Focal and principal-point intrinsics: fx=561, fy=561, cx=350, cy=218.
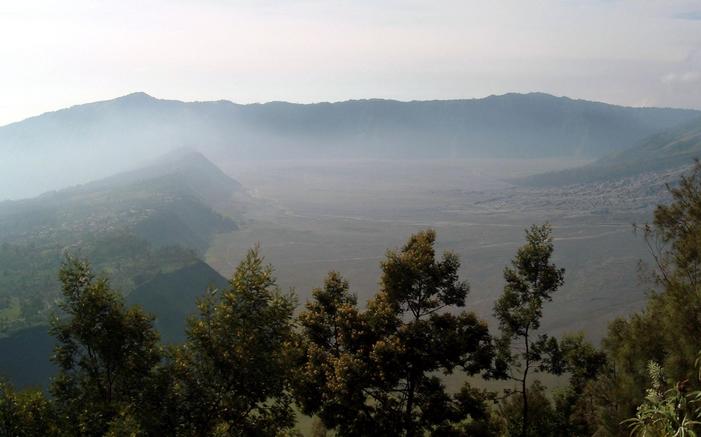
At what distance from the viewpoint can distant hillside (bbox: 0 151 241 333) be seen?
4493cm

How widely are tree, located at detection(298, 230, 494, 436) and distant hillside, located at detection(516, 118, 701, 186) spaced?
441 ft

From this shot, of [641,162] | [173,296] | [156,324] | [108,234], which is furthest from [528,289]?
[641,162]

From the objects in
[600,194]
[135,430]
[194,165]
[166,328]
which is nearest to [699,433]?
[135,430]

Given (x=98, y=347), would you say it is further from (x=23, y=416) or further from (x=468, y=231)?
(x=468, y=231)

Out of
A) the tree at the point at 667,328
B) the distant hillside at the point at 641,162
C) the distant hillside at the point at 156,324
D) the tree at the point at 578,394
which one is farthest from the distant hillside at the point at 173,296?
the distant hillside at the point at 641,162

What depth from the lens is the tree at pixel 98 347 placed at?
9648 mm

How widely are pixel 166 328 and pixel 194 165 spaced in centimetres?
10462

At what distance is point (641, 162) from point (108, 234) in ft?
438

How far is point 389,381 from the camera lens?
13.0 meters

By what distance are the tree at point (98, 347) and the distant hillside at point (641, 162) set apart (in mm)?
140978

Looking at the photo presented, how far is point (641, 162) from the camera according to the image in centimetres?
14675

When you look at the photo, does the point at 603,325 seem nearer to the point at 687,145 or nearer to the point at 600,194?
the point at 600,194

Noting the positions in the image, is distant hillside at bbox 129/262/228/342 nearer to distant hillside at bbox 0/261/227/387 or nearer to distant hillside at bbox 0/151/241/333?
distant hillside at bbox 0/261/227/387

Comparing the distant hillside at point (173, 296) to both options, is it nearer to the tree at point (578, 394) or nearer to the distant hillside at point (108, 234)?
the distant hillside at point (108, 234)
